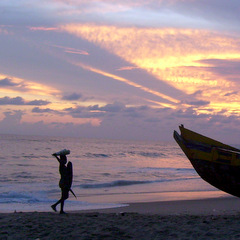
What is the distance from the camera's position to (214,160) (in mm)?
9352

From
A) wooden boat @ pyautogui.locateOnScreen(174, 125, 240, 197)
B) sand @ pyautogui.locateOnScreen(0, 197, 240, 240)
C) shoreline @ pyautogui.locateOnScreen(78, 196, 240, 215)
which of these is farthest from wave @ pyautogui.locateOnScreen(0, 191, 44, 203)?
wooden boat @ pyautogui.locateOnScreen(174, 125, 240, 197)

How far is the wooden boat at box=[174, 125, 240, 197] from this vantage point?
30.4ft

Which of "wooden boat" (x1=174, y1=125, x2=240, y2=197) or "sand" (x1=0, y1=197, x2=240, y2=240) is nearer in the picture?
"sand" (x1=0, y1=197, x2=240, y2=240)

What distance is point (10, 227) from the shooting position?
7211 mm

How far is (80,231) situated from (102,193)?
9.55 m

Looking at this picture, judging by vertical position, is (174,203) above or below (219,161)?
below

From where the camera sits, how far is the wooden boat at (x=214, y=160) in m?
9.27

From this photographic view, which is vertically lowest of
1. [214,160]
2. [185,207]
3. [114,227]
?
[185,207]

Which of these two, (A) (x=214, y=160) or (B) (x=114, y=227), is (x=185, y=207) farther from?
(B) (x=114, y=227)

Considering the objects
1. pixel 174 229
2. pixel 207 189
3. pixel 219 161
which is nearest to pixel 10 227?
pixel 174 229

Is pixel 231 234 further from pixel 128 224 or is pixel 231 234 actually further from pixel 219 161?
pixel 219 161

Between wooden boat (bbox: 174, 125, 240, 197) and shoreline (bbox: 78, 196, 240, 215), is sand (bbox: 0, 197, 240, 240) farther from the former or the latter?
shoreline (bbox: 78, 196, 240, 215)

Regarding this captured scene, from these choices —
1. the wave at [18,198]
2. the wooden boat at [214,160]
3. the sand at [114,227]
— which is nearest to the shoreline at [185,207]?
the wooden boat at [214,160]

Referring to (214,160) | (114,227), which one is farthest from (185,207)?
(114,227)
